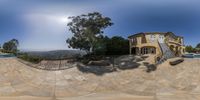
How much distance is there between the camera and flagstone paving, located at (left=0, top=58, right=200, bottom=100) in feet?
87.0

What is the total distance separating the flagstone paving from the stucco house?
7.83m

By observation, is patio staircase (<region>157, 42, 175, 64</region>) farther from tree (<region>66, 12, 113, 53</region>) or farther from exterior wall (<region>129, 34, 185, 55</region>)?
tree (<region>66, 12, 113, 53</region>)

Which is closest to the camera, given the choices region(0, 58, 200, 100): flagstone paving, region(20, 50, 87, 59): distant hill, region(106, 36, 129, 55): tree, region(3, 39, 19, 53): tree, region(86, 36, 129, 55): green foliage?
region(0, 58, 200, 100): flagstone paving

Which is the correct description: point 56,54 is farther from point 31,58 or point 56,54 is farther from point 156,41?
point 156,41

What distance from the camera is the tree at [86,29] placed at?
43.4m

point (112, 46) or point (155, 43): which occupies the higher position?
point (155, 43)

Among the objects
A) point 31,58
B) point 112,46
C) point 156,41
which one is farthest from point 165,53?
point 31,58

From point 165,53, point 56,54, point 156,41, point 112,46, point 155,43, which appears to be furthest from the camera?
point 112,46

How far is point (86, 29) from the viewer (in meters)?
43.6

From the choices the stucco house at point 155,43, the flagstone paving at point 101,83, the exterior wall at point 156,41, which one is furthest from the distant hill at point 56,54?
the exterior wall at point 156,41

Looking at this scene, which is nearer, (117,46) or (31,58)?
(31,58)

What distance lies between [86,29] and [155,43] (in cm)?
1072

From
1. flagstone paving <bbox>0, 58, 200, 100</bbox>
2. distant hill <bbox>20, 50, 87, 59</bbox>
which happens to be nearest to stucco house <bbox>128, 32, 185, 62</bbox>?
flagstone paving <bbox>0, 58, 200, 100</bbox>

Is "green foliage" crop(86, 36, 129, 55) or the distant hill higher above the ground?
"green foliage" crop(86, 36, 129, 55)
